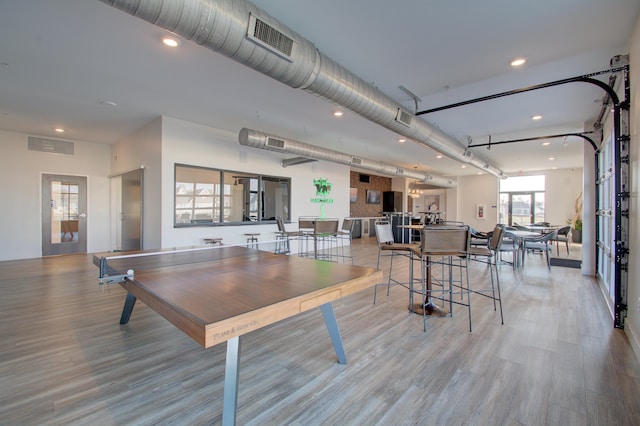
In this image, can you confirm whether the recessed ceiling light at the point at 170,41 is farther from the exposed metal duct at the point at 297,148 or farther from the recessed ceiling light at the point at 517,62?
the recessed ceiling light at the point at 517,62

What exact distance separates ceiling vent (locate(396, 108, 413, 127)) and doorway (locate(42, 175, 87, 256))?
801 centimetres

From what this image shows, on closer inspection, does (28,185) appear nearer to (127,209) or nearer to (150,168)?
(127,209)

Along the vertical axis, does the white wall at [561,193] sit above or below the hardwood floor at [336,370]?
above

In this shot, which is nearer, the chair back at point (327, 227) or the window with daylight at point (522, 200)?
the chair back at point (327, 227)

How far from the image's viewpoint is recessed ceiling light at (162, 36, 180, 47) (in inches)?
117

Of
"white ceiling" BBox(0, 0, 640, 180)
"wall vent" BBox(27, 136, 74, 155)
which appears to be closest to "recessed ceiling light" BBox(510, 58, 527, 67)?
"white ceiling" BBox(0, 0, 640, 180)

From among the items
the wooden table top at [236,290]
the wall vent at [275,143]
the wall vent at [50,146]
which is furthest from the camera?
the wall vent at [50,146]

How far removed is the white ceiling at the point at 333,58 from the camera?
8.46 ft

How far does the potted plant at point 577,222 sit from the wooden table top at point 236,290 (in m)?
12.2

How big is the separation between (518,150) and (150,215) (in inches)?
380

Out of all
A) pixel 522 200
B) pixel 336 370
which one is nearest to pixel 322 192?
pixel 336 370

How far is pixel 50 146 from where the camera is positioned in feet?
23.2

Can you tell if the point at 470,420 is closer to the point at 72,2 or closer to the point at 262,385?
the point at 262,385

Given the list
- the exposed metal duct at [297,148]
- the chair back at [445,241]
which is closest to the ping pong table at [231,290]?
the chair back at [445,241]
